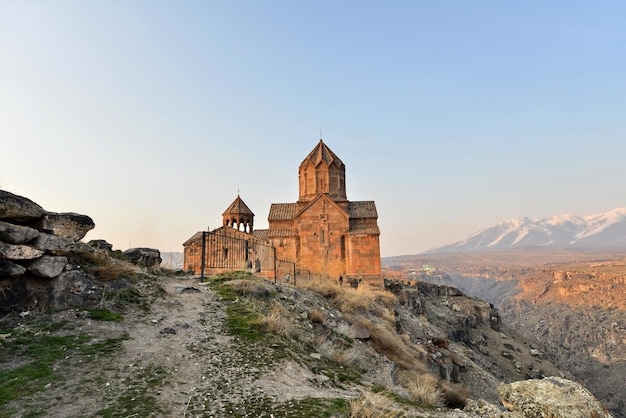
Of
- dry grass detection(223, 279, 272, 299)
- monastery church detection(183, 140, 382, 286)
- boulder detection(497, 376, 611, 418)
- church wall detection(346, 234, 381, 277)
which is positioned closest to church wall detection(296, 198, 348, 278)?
monastery church detection(183, 140, 382, 286)

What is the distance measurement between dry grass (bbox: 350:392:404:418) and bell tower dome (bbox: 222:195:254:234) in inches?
978

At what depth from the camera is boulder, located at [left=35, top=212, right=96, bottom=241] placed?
6.56 metres

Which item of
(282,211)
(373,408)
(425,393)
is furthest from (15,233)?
(282,211)

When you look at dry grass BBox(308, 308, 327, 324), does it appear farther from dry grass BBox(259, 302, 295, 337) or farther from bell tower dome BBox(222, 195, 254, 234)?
bell tower dome BBox(222, 195, 254, 234)

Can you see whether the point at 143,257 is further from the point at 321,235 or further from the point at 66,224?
the point at 321,235

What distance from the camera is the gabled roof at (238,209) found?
28.5m

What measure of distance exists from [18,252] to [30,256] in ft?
0.58

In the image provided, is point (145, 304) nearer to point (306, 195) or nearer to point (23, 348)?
point (23, 348)

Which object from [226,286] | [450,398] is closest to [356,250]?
[226,286]

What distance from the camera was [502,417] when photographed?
445cm

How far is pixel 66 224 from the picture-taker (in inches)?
275

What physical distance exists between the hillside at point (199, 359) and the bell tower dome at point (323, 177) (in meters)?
16.5

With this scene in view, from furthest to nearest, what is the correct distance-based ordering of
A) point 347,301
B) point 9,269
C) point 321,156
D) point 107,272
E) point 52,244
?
point 321,156
point 347,301
point 107,272
point 52,244
point 9,269

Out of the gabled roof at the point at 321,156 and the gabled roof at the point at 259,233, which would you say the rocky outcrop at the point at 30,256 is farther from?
the gabled roof at the point at 259,233
